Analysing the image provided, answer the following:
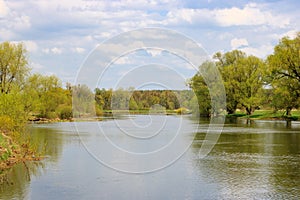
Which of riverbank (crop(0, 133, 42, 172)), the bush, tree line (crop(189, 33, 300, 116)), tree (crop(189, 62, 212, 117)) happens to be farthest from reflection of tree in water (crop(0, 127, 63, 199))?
tree (crop(189, 62, 212, 117))

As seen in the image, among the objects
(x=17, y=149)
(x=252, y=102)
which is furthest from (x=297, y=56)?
(x=17, y=149)

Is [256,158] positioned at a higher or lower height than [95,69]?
lower

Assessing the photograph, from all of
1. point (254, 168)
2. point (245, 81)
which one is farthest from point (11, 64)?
point (254, 168)

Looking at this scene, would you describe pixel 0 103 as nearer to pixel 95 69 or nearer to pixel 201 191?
pixel 95 69

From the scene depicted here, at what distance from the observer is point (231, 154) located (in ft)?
82.8

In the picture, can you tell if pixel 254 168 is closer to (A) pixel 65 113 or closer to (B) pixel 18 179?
(B) pixel 18 179

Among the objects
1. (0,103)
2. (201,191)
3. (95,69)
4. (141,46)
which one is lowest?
(201,191)

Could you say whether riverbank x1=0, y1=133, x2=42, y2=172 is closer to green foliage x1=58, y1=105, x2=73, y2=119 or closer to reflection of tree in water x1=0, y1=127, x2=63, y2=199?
reflection of tree in water x1=0, y1=127, x2=63, y2=199

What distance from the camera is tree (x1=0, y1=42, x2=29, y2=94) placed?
55.8 meters

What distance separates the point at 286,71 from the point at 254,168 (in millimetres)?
39236

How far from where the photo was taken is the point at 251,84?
7144cm

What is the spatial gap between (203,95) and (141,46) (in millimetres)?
46491

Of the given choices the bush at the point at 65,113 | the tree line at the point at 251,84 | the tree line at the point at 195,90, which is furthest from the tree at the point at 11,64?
the tree line at the point at 251,84

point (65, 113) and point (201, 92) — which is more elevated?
point (201, 92)
